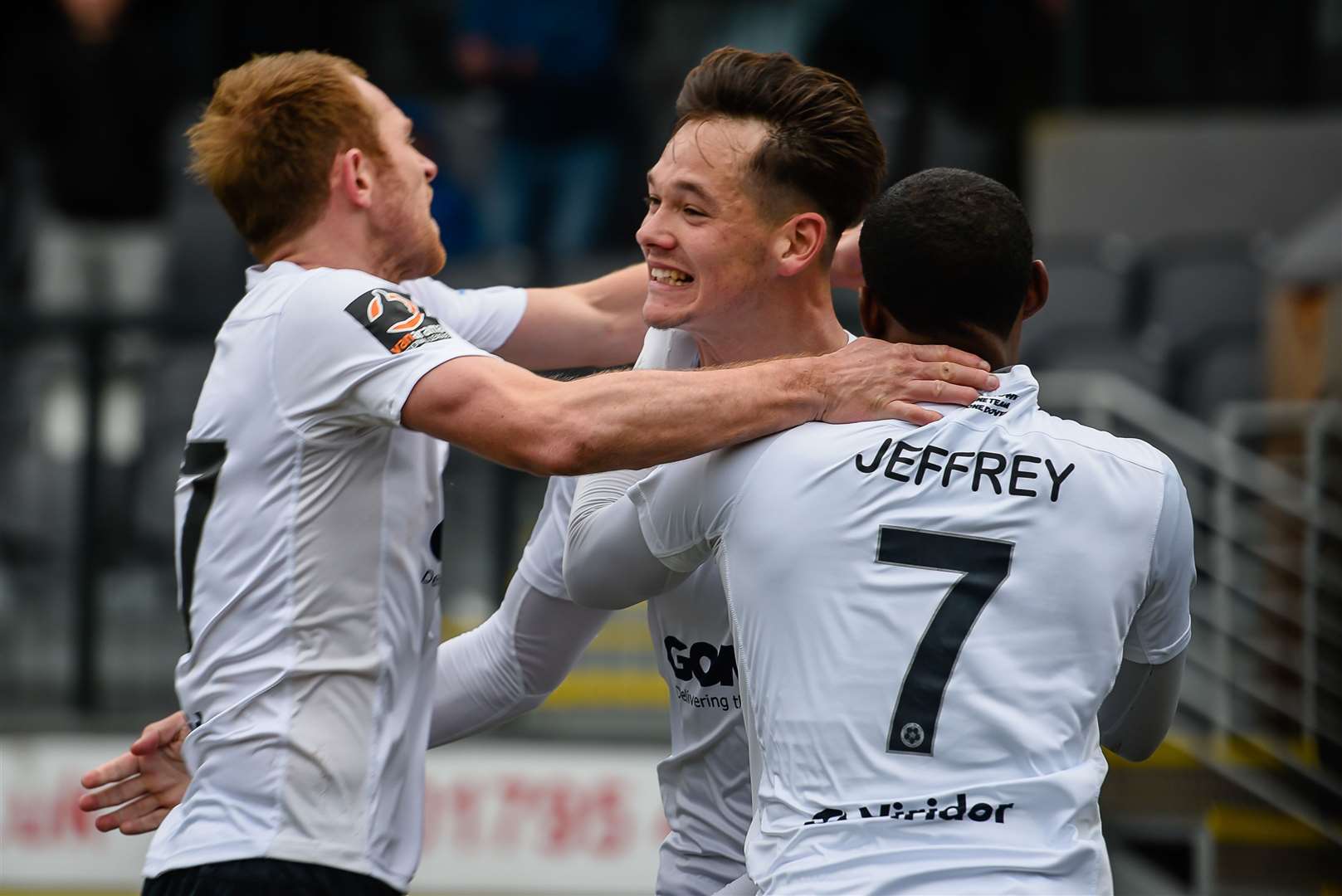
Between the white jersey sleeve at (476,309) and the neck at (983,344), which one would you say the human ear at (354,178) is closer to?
the white jersey sleeve at (476,309)

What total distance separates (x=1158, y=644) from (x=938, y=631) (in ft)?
1.45

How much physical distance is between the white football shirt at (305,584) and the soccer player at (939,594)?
1.92ft

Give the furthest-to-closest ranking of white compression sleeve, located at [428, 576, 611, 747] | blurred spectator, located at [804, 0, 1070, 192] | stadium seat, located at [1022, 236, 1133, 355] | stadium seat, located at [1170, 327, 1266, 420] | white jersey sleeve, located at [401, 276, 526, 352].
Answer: blurred spectator, located at [804, 0, 1070, 192]
stadium seat, located at [1022, 236, 1133, 355]
stadium seat, located at [1170, 327, 1266, 420]
white jersey sleeve, located at [401, 276, 526, 352]
white compression sleeve, located at [428, 576, 611, 747]

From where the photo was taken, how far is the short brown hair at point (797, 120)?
286cm

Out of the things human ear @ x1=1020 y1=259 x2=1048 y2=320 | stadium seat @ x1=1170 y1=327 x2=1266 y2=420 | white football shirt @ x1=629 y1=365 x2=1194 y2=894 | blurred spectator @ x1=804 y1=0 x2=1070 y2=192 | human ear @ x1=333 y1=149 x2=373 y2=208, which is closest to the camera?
white football shirt @ x1=629 y1=365 x2=1194 y2=894

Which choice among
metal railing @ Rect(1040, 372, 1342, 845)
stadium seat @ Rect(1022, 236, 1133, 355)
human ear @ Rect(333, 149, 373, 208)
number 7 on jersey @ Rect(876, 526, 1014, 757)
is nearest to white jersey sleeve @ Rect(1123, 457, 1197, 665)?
number 7 on jersey @ Rect(876, 526, 1014, 757)

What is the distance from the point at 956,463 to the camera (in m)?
2.37

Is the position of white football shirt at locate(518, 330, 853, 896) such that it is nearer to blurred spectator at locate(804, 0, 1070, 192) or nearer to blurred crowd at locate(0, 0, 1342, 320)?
blurred crowd at locate(0, 0, 1342, 320)

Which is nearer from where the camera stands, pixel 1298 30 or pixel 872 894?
pixel 872 894

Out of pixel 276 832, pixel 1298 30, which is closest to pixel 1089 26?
pixel 1298 30

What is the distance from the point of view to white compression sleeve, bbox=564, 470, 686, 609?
258 cm

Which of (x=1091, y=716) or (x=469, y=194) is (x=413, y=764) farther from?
(x=469, y=194)

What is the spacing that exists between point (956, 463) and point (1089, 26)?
24.8 ft

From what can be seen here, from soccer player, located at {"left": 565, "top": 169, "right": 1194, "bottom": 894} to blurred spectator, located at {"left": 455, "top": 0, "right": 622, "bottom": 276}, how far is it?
5660 millimetres
